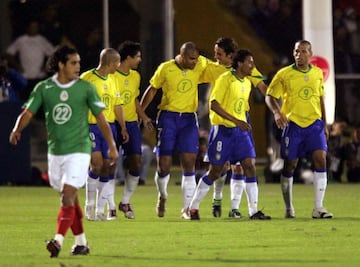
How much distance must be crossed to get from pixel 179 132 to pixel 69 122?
5.49m

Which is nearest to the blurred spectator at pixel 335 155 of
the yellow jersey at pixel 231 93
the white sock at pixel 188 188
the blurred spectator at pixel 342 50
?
the blurred spectator at pixel 342 50

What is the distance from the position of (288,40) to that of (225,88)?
13335 mm

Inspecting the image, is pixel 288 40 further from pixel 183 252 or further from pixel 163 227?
pixel 183 252

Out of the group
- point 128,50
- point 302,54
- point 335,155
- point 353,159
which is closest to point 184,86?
point 128,50

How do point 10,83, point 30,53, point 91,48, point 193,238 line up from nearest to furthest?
1. point 193,238
2. point 10,83
3. point 30,53
4. point 91,48

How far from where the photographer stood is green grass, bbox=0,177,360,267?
14.7 m

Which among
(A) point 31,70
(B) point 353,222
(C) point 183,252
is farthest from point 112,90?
(A) point 31,70

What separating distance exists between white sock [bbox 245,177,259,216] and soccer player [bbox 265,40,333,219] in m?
0.54

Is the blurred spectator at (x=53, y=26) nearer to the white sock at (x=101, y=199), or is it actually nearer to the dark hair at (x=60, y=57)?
the white sock at (x=101, y=199)

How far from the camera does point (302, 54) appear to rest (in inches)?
784

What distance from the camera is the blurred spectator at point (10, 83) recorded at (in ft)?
94.5

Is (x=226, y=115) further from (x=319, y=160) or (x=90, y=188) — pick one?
(x=90, y=188)

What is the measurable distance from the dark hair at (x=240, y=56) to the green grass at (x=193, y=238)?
196 cm

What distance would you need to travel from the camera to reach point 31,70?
31266mm
